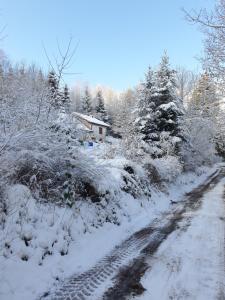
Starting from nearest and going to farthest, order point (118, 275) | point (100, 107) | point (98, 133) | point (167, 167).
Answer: point (118, 275) → point (167, 167) → point (98, 133) → point (100, 107)

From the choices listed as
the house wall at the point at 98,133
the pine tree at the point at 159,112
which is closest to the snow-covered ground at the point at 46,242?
the pine tree at the point at 159,112

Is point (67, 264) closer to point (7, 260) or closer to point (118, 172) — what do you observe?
point (7, 260)

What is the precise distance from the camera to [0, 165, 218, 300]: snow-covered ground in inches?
170

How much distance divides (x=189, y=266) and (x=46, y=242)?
2.62 meters

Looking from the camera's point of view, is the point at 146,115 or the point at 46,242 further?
the point at 146,115

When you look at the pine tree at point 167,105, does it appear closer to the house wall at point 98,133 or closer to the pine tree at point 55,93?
the pine tree at point 55,93

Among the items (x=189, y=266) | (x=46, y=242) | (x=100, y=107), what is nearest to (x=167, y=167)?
(x=189, y=266)

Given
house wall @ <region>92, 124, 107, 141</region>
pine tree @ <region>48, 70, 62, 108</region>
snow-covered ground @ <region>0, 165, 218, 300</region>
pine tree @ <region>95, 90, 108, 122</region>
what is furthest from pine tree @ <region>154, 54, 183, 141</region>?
pine tree @ <region>95, 90, 108, 122</region>

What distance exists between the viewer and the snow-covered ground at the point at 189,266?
4.28 meters

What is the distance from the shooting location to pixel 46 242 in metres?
5.26

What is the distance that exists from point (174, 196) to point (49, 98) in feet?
29.6

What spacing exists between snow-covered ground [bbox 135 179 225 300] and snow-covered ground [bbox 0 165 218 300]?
1.21 metres

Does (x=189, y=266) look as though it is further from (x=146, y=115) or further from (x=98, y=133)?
(x=98, y=133)

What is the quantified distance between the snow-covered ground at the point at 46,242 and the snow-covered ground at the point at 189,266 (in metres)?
1.21
